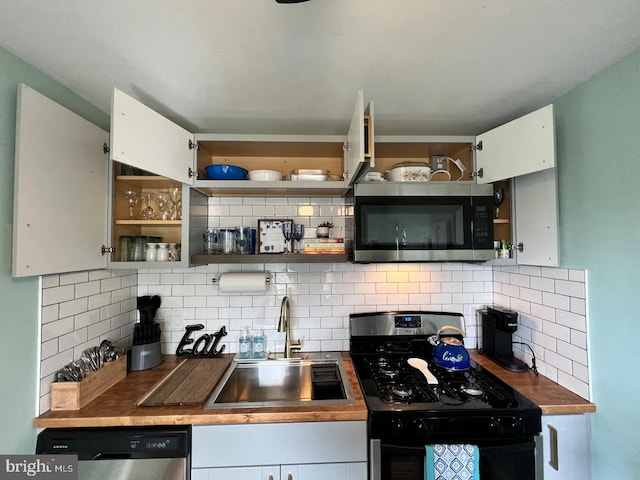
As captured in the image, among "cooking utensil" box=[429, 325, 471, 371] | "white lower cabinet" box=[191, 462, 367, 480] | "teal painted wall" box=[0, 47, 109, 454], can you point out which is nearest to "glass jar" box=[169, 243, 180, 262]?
"teal painted wall" box=[0, 47, 109, 454]

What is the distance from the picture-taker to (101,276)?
4.72 feet

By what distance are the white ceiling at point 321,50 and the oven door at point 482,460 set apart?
153cm

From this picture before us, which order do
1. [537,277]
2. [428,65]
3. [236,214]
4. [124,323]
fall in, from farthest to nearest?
[236,214] < [124,323] < [537,277] < [428,65]

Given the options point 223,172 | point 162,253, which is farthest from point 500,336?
point 162,253

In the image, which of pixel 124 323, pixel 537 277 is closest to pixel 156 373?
pixel 124 323

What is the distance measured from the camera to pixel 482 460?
3.74ft

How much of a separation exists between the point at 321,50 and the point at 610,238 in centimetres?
135

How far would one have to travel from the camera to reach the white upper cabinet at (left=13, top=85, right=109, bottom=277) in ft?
3.27

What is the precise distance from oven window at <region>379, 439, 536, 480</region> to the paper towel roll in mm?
1013

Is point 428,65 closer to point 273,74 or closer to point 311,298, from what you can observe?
point 273,74

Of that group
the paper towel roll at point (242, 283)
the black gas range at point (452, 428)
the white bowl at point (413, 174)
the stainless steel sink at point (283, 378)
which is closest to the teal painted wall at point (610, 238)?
the black gas range at point (452, 428)

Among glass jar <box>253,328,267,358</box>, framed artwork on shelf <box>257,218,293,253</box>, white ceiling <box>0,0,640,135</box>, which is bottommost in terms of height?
glass jar <box>253,328,267,358</box>

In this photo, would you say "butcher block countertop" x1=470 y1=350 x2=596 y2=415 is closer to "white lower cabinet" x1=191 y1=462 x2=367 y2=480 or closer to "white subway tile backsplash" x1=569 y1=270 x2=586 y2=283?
"white subway tile backsplash" x1=569 y1=270 x2=586 y2=283

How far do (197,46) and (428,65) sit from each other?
86 cm
